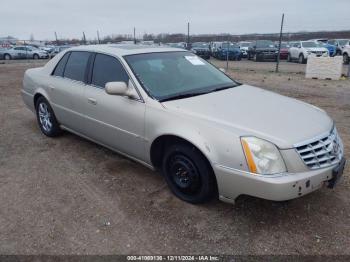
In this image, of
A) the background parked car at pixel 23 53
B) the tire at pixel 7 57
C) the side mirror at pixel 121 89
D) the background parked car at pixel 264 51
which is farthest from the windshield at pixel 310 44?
the tire at pixel 7 57

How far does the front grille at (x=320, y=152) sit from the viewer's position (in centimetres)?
272

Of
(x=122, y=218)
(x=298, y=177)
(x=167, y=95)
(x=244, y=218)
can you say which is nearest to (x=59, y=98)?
(x=167, y=95)

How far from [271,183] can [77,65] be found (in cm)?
325

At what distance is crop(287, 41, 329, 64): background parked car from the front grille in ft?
60.8

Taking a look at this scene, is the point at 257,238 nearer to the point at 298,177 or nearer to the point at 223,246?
the point at 223,246

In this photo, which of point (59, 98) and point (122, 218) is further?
point (59, 98)

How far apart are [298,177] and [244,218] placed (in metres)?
0.72

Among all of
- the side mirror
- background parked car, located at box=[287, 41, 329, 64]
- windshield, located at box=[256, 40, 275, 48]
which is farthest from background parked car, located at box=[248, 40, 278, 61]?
the side mirror

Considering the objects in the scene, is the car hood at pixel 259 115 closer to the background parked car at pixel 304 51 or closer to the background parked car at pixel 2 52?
the background parked car at pixel 304 51

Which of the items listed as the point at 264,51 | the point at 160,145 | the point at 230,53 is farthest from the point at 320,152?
the point at 230,53

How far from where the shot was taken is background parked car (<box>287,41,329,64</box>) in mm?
19906

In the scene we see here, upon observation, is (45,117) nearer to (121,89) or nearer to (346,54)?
(121,89)

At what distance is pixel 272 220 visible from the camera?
305 centimetres

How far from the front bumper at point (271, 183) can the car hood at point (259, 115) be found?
284mm
